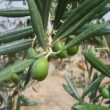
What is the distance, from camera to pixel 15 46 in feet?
3.07

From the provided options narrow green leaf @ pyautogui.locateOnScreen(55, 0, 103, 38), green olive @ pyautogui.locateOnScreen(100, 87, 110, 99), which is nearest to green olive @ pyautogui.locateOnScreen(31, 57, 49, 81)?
narrow green leaf @ pyautogui.locateOnScreen(55, 0, 103, 38)

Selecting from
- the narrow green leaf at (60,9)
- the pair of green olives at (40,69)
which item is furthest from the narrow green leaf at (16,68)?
the narrow green leaf at (60,9)

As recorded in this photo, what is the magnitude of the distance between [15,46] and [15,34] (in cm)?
5

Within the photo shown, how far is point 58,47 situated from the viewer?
0.87 meters

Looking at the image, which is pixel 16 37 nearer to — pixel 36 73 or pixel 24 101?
pixel 36 73

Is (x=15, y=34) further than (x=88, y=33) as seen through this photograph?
Yes

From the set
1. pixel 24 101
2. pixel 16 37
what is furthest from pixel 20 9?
pixel 24 101

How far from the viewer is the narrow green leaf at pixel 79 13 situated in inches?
31.8

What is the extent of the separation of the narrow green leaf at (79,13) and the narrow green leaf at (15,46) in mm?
109

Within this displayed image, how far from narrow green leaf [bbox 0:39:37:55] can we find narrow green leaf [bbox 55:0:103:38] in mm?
109

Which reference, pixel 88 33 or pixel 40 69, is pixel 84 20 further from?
pixel 40 69

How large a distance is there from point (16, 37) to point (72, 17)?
191 mm

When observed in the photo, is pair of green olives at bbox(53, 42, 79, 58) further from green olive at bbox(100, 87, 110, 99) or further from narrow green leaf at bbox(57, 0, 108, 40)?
green olive at bbox(100, 87, 110, 99)

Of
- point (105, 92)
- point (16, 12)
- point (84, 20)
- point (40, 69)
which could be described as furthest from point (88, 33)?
point (105, 92)
